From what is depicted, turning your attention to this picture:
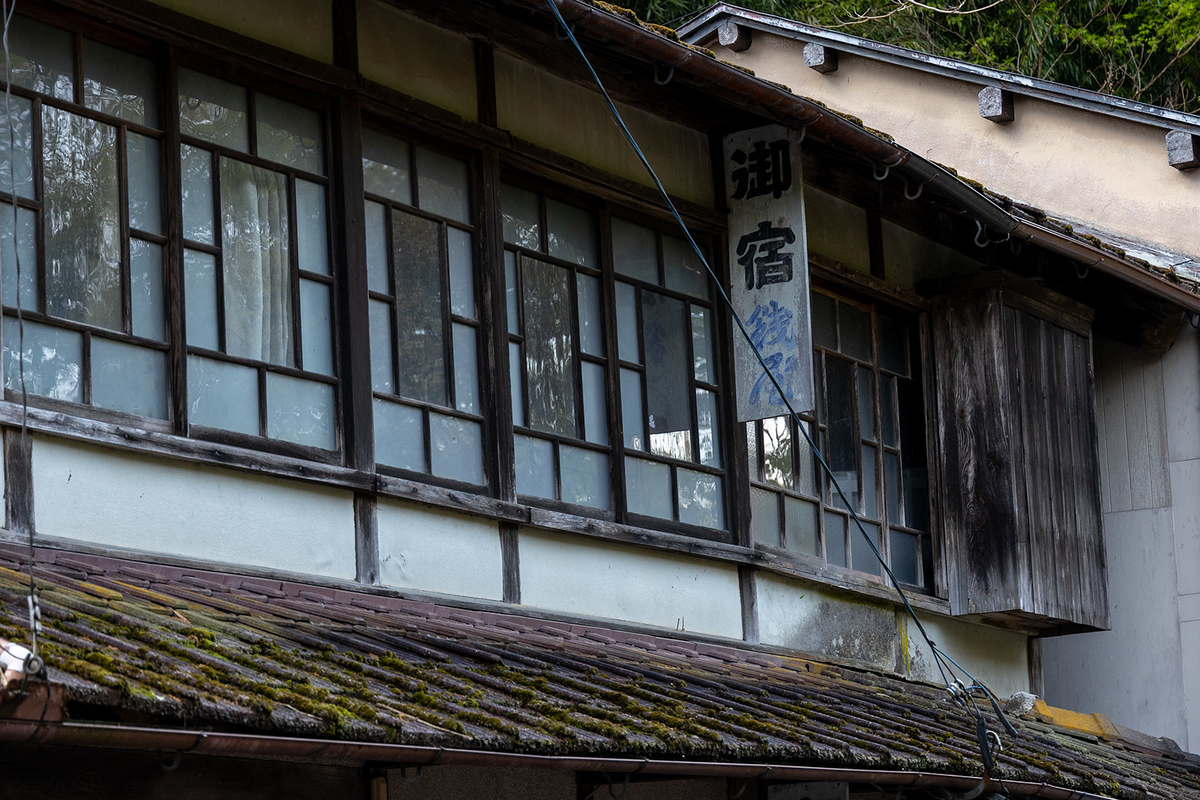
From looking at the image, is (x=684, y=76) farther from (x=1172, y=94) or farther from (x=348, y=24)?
(x=1172, y=94)

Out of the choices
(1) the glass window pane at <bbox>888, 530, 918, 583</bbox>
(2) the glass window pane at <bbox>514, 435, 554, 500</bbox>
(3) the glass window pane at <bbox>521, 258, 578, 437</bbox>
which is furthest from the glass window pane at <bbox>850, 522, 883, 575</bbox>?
(2) the glass window pane at <bbox>514, 435, 554, 500</bbox>

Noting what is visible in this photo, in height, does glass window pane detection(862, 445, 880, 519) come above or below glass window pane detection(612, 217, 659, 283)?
below

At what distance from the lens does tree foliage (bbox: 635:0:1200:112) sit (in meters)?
23.7

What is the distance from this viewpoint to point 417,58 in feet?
27.6

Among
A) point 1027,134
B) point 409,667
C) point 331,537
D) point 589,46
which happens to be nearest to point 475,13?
point 589,46

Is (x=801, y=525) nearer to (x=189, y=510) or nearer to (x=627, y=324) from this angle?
(x=627, y=324)

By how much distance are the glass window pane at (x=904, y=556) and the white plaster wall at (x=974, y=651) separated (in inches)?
10.9

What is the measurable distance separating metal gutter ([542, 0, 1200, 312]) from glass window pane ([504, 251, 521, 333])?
1300 mm

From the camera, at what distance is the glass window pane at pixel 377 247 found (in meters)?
8.01

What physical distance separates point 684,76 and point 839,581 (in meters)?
3.54

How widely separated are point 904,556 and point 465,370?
4.49m

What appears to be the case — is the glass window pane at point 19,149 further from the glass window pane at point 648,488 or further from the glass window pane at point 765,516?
the glass window pane at point 765,516

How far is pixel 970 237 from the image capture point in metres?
12.0

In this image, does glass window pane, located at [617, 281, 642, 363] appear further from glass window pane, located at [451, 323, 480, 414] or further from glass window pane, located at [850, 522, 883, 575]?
glass window pane, located at [850, 522, 883, 575]
